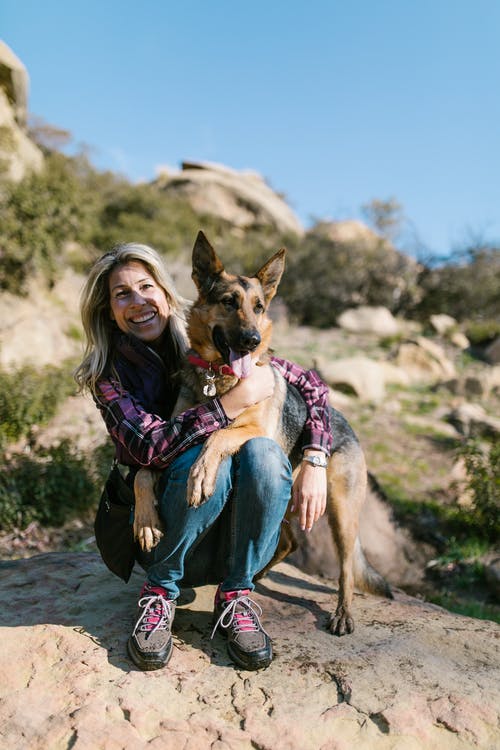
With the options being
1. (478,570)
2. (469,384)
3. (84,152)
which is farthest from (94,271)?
(84,152)

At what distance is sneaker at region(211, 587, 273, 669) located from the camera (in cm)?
256

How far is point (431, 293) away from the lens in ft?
68.0

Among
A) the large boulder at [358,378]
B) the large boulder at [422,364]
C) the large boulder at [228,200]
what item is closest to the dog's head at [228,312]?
the large boulder at [358,378]

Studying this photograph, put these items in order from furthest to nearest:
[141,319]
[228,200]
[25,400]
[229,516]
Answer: [228,200]
[25,400]
[141,319]
[229,516]

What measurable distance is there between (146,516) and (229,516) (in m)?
0.44

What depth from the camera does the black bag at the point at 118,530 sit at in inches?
116

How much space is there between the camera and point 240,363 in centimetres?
327

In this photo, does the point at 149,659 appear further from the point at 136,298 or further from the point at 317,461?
the point at 136,298

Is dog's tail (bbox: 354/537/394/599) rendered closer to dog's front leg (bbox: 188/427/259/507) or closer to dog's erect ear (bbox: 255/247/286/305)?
dog's front leg (bbox: 188/427/259/507)

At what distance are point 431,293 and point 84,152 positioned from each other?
1702 cm

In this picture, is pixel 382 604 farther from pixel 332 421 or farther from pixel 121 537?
pixel 121 537

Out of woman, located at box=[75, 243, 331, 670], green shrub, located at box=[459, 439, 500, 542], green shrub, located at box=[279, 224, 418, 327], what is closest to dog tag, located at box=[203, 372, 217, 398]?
woman, located at box=[75, 243, 331, 670]

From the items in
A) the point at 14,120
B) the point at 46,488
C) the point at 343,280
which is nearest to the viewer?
the point at 46,488

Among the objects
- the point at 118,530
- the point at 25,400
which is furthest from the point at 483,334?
the point at 118,530
